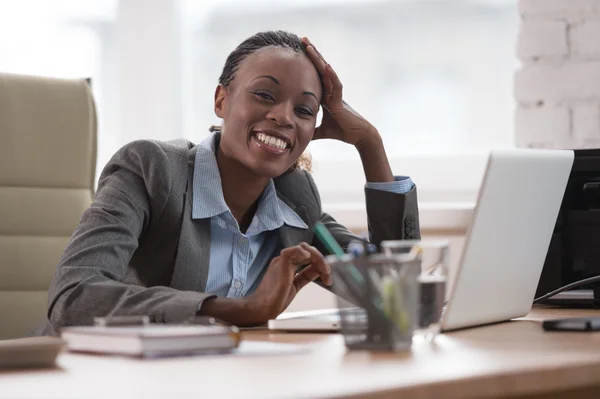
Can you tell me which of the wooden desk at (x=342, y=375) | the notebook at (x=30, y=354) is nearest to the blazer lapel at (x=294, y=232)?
the wooden desk at (x=342, y=375)

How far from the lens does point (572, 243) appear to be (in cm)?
173

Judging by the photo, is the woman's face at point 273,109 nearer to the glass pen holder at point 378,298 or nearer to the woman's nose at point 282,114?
the woman's nose at point 282,114

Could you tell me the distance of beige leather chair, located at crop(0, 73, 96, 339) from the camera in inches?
73.1

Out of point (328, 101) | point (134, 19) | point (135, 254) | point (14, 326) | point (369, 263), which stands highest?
point (134, 19)

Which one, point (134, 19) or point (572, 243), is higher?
point (134, 19)

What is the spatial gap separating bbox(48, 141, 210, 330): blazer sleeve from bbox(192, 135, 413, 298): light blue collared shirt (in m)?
0.08

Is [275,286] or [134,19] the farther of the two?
[134,19]

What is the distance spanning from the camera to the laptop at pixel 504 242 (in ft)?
3.78

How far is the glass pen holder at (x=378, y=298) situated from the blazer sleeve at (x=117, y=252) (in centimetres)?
32

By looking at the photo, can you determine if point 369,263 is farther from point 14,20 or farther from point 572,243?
point 14,20

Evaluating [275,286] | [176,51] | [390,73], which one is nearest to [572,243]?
[275,286]

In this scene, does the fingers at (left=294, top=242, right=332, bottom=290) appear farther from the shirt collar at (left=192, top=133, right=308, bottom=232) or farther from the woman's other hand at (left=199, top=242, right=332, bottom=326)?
the shirt collar at (left=192, top=133, right=308, bottom=232)

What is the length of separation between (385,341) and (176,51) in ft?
6.54

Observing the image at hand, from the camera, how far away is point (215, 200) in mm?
1671
